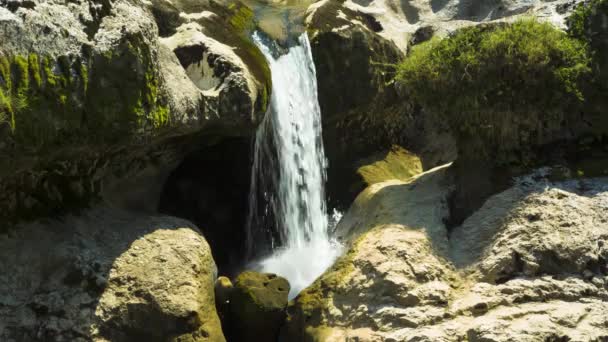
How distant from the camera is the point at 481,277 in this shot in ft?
26.8

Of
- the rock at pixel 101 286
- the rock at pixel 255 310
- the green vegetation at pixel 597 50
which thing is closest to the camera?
the rock at pixel 101 286

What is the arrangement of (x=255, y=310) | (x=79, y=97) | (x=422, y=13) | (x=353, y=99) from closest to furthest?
(x=79, y=97) < (x=255, y=310) < (x=353, y=99) < (x=422, y=13)

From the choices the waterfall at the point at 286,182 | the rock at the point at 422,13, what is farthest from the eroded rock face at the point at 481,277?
the rock at the point at 422,13

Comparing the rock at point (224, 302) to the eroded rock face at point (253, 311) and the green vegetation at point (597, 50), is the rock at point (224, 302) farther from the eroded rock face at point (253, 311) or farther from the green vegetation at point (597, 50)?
the green vegetation at point (597, 50)

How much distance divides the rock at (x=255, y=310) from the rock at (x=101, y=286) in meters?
0.48

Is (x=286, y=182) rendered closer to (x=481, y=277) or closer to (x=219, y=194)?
(x=219, y=194)

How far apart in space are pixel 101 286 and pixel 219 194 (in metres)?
5.58

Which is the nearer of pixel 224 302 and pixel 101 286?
pixel 101 286

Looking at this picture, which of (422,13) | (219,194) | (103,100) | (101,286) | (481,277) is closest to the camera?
(101,286)

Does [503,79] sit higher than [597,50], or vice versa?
[597,50]

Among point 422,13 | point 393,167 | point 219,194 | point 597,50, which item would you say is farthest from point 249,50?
point 422,13

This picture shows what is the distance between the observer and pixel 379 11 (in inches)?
696

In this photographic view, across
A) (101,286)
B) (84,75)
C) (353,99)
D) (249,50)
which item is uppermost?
(249,50)

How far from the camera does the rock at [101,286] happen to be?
23.7 ft
